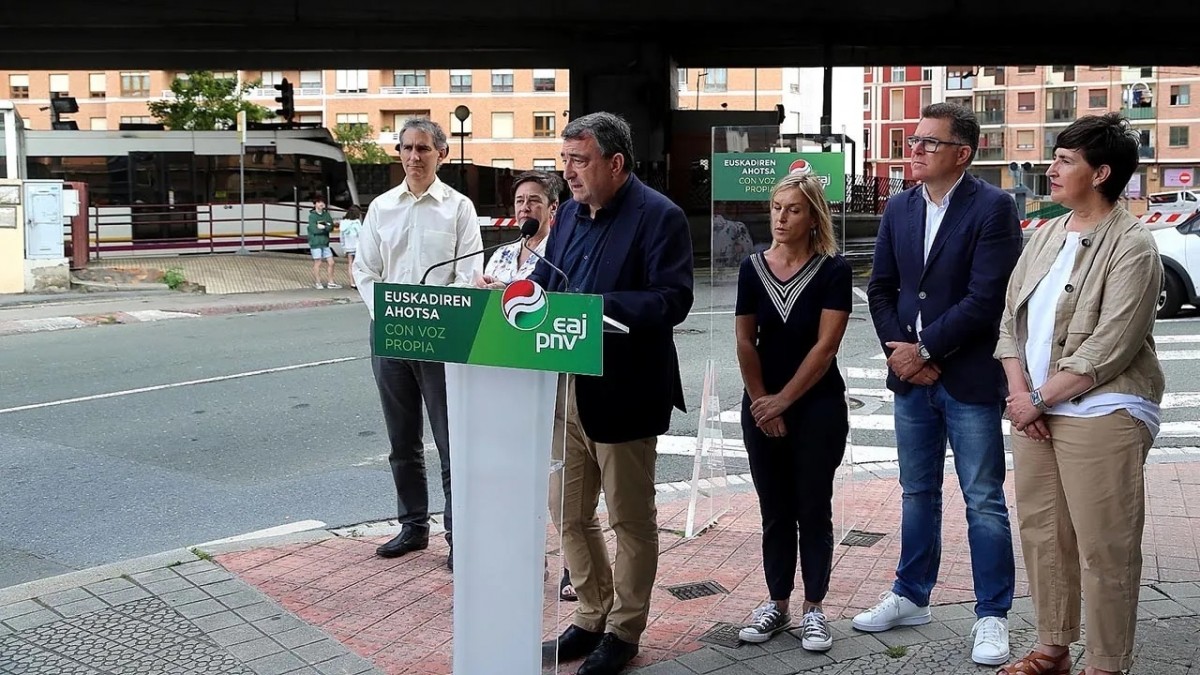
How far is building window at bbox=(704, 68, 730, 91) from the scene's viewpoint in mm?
78312

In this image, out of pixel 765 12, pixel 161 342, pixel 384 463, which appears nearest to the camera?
pixel 384 463

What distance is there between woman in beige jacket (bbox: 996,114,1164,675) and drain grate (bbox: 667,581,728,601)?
1.63 meters

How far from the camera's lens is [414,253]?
19.4 ft

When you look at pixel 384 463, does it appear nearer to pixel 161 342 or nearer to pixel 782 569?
pixel 782 569

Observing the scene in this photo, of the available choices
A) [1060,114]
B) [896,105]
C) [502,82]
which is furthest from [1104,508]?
[896,105]

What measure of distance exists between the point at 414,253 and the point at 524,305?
8.27 feet

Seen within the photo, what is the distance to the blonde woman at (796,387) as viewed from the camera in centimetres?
470

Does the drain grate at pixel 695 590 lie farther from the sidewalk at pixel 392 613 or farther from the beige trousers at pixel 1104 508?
the beige trousers at pixel 1104 508

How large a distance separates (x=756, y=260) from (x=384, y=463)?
4341mm

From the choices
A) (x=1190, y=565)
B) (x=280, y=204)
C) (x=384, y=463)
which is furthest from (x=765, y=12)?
(x=1190, y=565)

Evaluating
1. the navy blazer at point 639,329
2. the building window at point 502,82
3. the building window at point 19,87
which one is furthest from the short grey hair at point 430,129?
the building window at point 19,87

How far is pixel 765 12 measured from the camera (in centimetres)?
2609

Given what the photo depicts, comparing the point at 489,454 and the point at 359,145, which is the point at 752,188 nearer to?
the point at 489,454

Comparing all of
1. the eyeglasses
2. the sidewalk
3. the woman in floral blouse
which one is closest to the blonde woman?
Answer: the sidewalk
